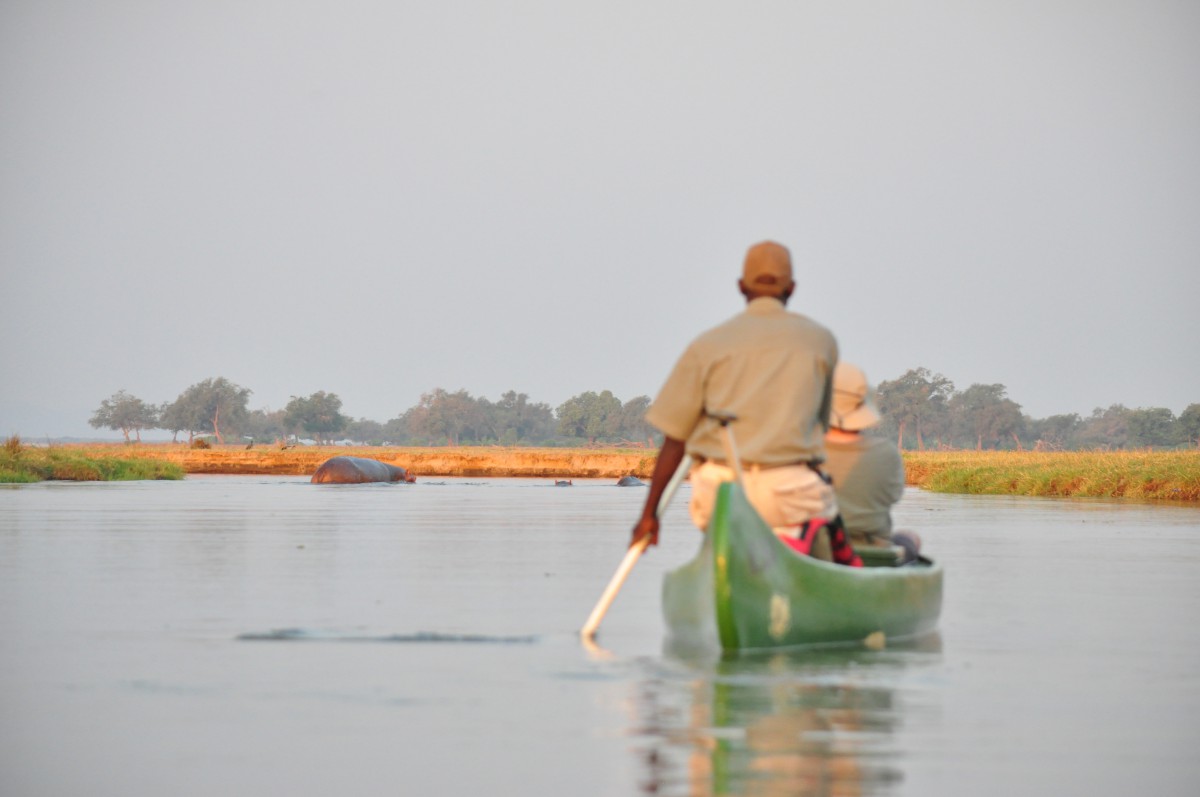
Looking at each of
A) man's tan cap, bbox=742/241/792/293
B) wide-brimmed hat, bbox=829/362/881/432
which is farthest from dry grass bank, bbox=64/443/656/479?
man's tan cap, bbox=742/241/792/293

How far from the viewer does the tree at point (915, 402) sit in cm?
14938

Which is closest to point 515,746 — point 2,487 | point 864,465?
point 864,465

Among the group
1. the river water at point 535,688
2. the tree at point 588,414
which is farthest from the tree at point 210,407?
the river water at point 535,688

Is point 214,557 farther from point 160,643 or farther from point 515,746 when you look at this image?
point 515,746

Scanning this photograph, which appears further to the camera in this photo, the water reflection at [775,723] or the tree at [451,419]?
the tree at [451,419]

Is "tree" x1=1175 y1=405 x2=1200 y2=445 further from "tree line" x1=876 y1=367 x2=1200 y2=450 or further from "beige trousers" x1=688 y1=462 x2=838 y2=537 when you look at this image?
"beige trousers" x1=688 y1=462 x2=838 y2=537

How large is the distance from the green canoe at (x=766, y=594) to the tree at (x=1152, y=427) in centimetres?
12970

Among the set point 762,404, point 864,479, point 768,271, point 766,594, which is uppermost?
point 768,271

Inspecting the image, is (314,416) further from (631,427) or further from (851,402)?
(851,402)

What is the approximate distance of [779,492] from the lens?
26.5ft

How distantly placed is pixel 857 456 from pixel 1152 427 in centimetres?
13098

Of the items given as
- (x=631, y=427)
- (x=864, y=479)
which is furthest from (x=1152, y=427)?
(x=864, y=479)

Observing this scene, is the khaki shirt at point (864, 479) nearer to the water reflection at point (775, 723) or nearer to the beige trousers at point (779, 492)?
the beige trousers at point (779, 492)

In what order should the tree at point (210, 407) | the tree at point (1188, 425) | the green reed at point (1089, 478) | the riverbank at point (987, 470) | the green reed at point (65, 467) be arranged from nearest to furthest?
the green reed at point (1089, 478) < the riverbank at point (987, 470) < the green reed at point (65, 467) < the tree at point (1188, 425) < the tree at point (210, 407)
